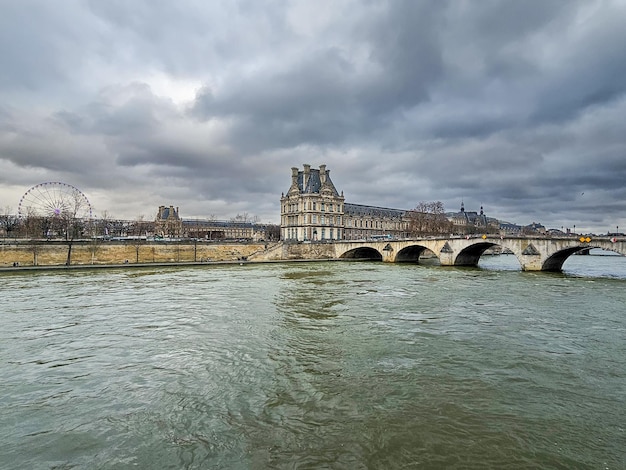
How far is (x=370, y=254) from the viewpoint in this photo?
8119 cm

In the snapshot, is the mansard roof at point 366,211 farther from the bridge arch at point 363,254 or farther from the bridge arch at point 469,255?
the bridge arch at point 469,255

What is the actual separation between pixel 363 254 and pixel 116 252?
47.2m

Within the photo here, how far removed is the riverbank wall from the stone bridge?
22.0ft

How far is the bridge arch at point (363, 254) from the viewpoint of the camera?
255 feet

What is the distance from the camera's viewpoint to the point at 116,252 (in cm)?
6125

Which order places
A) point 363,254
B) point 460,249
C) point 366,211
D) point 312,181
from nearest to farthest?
point 460,249 → point 363,254 → point 312,181 → point 366,211

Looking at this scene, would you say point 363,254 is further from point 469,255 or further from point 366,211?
point 366,211

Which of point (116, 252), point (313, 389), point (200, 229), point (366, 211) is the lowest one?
point (313, 389)

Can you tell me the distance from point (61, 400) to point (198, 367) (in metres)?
Result: 3.41

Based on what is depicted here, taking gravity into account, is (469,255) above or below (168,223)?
below

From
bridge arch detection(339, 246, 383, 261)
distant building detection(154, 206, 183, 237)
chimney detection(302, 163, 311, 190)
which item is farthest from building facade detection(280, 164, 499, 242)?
distant building detection(154, 206, 183, 237)

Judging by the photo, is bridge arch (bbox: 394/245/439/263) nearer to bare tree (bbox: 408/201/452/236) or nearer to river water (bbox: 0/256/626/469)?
bare tree (bbox: 408/201/452/236)

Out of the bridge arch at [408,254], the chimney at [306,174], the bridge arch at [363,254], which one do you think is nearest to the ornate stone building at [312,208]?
the chimney at [306,174]

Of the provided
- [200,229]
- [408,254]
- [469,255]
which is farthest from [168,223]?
[469,255]
